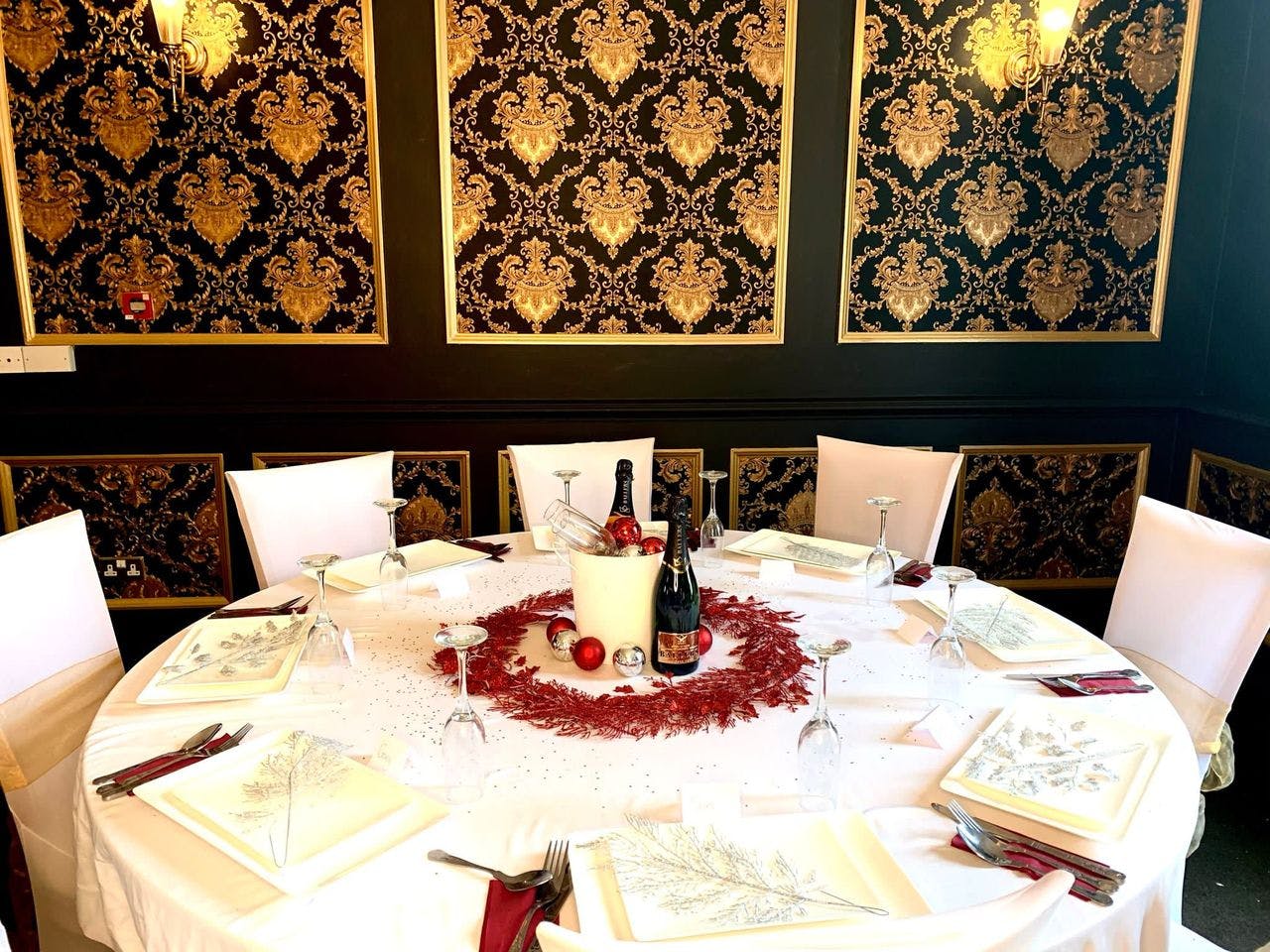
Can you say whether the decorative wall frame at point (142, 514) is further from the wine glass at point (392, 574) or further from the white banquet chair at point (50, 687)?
the wine glass at point (392, 574)

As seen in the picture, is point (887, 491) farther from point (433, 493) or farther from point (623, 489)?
point (433, 493)

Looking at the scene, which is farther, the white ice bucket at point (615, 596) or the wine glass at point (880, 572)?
the wine glass at point (880, 572)

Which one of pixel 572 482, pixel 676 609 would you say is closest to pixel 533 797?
pixel 676 609

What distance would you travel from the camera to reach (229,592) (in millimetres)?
3439

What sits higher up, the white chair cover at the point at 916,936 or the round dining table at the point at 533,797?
the white chair cover at the point at 916,936

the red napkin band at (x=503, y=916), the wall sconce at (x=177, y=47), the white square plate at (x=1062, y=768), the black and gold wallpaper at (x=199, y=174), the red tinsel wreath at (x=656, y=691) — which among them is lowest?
the red napkin band at (x=503, y=916)

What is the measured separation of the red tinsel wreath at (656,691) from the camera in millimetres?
1398

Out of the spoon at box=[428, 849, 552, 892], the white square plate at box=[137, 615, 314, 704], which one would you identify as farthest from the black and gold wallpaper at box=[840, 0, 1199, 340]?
the spoon at box=[428, 849, 552, 892]

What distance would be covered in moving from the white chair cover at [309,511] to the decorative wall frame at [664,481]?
870 millimetres

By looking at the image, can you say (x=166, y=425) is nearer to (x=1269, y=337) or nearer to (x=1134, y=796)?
(x=1134, y=796)

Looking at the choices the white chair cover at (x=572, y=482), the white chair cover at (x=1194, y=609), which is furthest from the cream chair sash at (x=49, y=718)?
the white chair cover at (x=1194, y=609)

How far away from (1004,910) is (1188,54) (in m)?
3.66

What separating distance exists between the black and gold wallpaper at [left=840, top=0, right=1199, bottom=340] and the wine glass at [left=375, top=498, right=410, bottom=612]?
209cm

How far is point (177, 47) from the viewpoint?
3.07 metres
